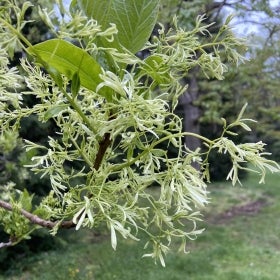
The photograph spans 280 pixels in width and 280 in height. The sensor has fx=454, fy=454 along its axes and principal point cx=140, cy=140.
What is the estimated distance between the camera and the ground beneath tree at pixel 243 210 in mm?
7813

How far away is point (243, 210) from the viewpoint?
27.8 ft

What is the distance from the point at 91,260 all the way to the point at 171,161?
16.5ft

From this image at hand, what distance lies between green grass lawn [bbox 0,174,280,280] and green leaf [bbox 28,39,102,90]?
4251mm

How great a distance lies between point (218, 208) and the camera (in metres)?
Answer: 8.57

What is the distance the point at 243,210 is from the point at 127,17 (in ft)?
27.1

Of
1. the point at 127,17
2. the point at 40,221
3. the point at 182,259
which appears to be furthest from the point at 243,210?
the point at 127,17

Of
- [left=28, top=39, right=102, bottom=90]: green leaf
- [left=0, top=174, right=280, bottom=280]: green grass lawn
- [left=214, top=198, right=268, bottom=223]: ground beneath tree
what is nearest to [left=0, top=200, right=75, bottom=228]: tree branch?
[left=28, top=39, right=102, bottom=90]: green leaf

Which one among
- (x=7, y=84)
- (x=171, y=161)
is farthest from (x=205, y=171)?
(x=7, y=84)

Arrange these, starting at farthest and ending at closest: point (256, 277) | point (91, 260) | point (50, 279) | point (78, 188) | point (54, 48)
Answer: point (91, 260), point (50, 279), point (256, 277), point (78, 188), point (54, 48)

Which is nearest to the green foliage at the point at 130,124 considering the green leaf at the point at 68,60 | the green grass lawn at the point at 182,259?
the green leaf at the point at 68,60

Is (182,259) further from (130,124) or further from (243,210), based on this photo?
(130,124)

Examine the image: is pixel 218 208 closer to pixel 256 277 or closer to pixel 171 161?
pixel 256 277

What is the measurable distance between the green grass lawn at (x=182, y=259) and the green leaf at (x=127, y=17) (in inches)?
166

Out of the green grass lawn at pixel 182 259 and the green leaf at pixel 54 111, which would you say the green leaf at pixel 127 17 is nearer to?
the green leaf at pixel 54 111
